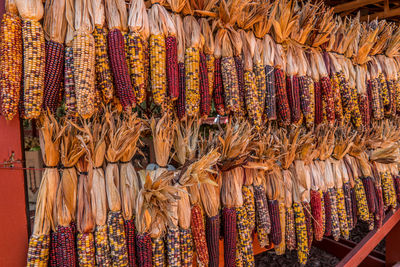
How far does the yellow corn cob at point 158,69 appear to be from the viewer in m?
1.77

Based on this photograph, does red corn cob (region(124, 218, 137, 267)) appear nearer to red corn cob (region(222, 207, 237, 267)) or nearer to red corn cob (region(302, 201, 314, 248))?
red corn cob (region(222, 207, 237, 267))

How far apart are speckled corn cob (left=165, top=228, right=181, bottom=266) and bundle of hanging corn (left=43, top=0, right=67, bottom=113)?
45.0 inches

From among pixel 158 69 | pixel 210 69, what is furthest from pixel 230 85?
pixel 158 69

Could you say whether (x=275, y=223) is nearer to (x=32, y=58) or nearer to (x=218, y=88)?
(x=218, y=88)

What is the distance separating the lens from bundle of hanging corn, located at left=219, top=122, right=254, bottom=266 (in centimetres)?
212

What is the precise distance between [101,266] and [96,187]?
489mm

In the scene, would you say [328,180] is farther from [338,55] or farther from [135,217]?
[135,217]

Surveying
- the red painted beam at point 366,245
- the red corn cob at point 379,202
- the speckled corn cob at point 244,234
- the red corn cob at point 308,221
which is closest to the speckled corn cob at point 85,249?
the speckled corn cob at point 244,234

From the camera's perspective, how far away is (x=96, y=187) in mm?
1678

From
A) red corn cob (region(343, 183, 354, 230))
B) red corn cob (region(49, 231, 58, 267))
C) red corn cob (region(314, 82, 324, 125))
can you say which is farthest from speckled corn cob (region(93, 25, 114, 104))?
red corn cob (region(343, 183, 354, 230))

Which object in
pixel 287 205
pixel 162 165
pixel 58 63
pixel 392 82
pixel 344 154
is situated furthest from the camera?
pixel 392 82

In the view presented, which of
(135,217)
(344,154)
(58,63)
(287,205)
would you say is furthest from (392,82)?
(58,63)

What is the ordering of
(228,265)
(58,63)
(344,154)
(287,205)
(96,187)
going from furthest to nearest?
(344,154) < (287,205) < (228,265) < (96,187) < (58,63)

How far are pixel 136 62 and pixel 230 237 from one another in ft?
5.15
